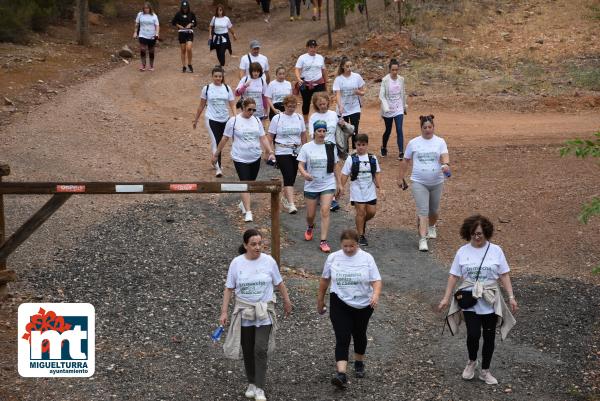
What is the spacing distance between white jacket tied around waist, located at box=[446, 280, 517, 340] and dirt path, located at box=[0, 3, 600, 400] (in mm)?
566

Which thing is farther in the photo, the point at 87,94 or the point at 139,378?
the point at 87,94

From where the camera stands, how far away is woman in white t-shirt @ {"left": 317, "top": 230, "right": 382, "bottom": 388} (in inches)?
354

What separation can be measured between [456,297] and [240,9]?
2694 cm

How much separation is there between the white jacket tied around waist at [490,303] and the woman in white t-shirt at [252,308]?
5.91ft

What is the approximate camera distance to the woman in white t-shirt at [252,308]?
28.5ft

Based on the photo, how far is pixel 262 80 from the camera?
51.9 ft

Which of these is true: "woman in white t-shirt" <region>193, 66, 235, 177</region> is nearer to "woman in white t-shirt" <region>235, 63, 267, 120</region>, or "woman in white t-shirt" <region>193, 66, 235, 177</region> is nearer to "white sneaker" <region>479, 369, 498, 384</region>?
"woman in white t-shirt" <region>235, 63, 267, 120</region>

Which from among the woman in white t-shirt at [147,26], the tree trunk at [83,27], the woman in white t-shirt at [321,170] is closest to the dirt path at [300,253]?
the woman in white t-shirt at [321,170]

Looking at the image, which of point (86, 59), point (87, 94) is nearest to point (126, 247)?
point (87, 94)

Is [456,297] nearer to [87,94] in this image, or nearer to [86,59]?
[87,94]

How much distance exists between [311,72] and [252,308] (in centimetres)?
903

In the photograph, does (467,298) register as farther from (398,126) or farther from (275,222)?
(398,126)

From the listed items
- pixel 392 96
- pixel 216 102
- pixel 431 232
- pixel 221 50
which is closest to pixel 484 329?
pixel 431 232

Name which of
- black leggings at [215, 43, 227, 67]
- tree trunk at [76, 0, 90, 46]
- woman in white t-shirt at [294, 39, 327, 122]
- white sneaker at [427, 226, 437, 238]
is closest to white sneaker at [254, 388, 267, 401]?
white sneaker at [427, 226, 437, 238]
